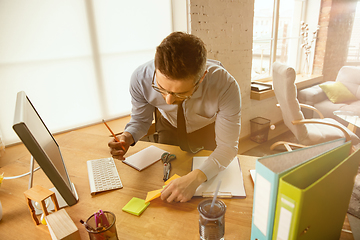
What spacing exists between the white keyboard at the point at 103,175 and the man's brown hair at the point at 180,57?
548 millimetres

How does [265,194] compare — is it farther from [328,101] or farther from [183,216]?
[328,101]

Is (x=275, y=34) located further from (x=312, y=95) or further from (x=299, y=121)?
(x=299, y=121)

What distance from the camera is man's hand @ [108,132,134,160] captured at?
1.20m

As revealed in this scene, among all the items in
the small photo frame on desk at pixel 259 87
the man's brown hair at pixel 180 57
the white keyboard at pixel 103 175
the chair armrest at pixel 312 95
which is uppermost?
the man's brown hair at pixel 180 57

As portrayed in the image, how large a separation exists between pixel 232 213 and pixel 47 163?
657 millimetres

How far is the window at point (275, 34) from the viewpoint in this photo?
3314mm

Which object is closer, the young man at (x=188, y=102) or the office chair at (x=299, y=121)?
the young man at (x=188, y=102)

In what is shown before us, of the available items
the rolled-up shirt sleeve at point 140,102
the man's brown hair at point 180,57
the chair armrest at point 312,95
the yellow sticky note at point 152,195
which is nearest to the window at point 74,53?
the rolled-up shirt sleeve at point 140,102

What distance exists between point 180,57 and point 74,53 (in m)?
1.68

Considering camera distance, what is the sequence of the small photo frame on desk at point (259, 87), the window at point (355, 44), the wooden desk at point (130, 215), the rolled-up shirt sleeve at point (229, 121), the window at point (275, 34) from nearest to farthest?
the wooden desk at point (130, 215), the rolled-up shirt sleeve at point (229, 121), the small photo frame on desk at point (259, 87), the window at point (275, 34), the window at point (355, 44)

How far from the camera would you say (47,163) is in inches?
27.8

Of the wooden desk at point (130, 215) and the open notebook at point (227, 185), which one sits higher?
the open notebook at point (227, 185)

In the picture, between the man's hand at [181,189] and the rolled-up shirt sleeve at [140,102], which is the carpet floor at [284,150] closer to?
the man's hand at [181,189]

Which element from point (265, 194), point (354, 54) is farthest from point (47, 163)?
point (354, 54)
